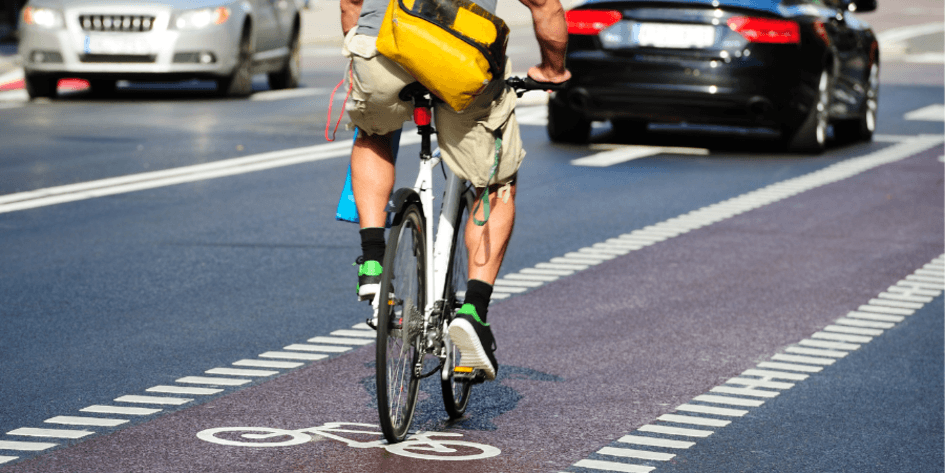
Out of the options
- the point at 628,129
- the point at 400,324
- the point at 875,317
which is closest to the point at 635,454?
the point at 400,324

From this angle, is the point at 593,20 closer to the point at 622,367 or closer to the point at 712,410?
the point at 622,367

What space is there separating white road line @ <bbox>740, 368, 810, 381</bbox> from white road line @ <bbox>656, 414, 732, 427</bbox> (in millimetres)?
677

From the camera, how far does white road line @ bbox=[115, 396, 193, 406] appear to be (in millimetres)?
5230

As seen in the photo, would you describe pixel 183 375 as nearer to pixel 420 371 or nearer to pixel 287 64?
pixel 420 371

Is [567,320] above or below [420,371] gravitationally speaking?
below

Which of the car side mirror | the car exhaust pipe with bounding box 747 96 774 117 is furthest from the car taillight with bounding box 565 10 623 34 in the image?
the car side mirror

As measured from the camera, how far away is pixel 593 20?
41.8 ft

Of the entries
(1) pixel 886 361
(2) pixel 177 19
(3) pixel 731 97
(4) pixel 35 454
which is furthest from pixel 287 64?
(4) pixel 35 454

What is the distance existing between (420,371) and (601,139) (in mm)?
9628

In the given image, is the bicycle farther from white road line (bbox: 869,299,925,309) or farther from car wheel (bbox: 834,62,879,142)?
car wheel (bbox: 834,62,879,142)

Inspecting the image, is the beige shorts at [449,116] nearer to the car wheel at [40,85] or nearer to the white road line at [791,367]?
the white road line at [791,367]

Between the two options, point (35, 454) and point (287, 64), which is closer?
point (35, 454)

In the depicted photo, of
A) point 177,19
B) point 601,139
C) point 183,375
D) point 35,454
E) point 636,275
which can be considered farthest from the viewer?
point 177,19

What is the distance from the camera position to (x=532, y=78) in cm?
496
